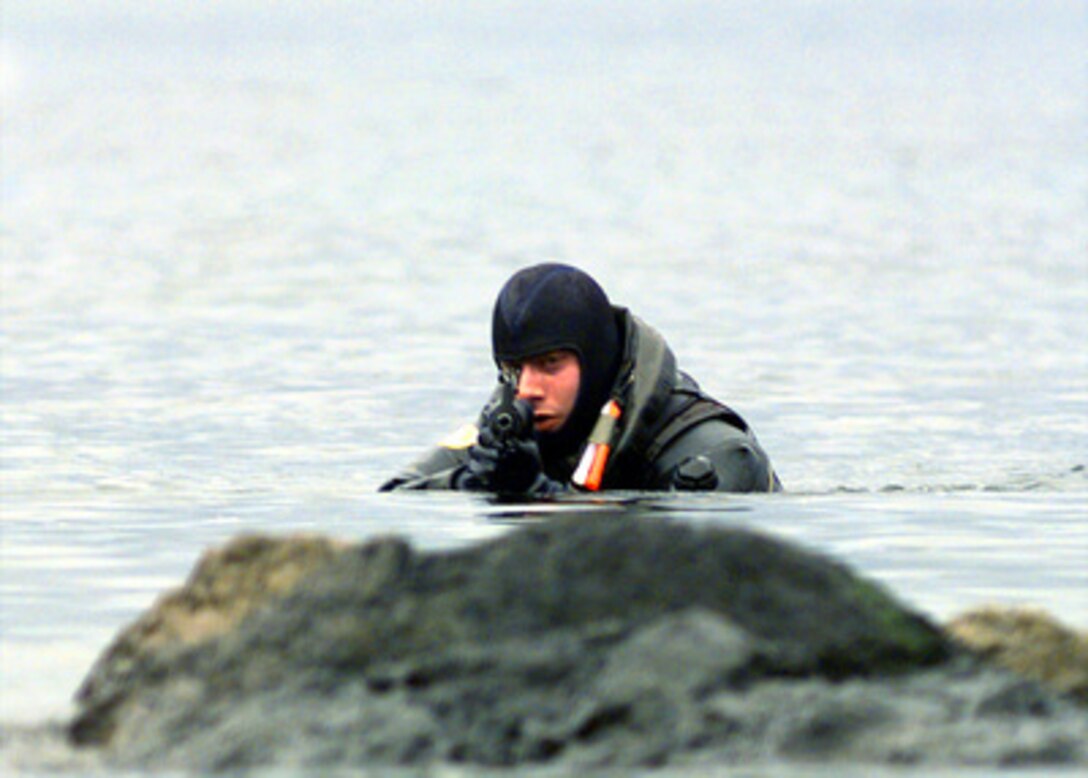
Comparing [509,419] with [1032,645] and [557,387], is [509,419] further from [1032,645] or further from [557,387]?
[1032,645]

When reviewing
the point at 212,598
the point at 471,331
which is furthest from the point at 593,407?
the point at 471,331

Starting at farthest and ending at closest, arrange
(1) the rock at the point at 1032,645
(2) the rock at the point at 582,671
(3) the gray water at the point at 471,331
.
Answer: (3) the gray water at the point at 471,331 → (1) the rock at the point at 1032,645 → (2) the rock at the point at 582,671

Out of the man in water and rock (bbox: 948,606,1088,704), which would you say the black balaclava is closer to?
the man in water

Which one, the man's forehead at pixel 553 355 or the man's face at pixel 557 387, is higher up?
the man's forehead at pixel 553 355

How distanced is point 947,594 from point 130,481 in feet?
21.9

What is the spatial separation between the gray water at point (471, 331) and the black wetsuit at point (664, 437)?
200mm

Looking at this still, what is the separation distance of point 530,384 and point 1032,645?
18.9 feet

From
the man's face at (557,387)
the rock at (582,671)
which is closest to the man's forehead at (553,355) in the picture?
the man's face at (557,387)

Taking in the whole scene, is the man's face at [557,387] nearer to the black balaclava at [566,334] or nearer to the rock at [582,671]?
the black balaclava at [566,334]

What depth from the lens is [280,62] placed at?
168 meters

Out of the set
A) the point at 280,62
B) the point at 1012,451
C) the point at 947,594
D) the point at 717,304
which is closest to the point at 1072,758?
the point at 947,594

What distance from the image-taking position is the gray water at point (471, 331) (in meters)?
13.3

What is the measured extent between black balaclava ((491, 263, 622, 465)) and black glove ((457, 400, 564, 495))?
266mm

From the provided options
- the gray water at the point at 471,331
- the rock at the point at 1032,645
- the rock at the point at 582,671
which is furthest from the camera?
the gray water at the point at 471,331
